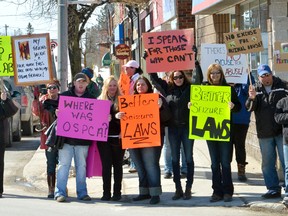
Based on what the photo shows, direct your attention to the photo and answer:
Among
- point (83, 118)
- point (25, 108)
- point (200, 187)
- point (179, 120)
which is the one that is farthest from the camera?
point (25, 108)

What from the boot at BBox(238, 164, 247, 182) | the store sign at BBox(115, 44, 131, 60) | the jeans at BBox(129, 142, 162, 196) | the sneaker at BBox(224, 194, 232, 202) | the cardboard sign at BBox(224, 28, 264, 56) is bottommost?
the sneaker at BBox(224, 194, 232, 202)

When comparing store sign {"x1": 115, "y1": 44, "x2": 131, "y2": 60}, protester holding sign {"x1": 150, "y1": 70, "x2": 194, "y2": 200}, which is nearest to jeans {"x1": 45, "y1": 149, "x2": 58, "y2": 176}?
protester holding sign {"x1": 150, "y1": 70, "x2": 194, "y2": 200}

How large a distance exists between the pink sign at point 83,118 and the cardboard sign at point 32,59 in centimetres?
146

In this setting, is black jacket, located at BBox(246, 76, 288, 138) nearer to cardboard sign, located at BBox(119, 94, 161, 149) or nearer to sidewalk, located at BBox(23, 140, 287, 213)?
sidewalk, located at BBox(23, 140, 287, 213)

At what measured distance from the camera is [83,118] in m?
9.74

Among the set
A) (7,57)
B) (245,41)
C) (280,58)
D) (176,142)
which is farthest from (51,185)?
(280,58)

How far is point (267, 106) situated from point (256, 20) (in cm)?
433

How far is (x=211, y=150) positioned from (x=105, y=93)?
164 cm

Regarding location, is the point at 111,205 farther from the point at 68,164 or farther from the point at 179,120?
the point at 179,120

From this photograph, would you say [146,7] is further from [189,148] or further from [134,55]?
[189,148]

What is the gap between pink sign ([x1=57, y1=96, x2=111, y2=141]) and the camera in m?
9.57

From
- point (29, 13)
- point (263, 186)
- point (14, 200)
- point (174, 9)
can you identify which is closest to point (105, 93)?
point (14, 200)

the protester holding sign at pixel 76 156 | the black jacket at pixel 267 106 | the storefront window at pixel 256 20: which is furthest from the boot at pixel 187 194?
the storefront window at pixel 256 20

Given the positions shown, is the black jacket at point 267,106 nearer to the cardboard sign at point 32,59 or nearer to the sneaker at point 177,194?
the sneaker at point 177,194
